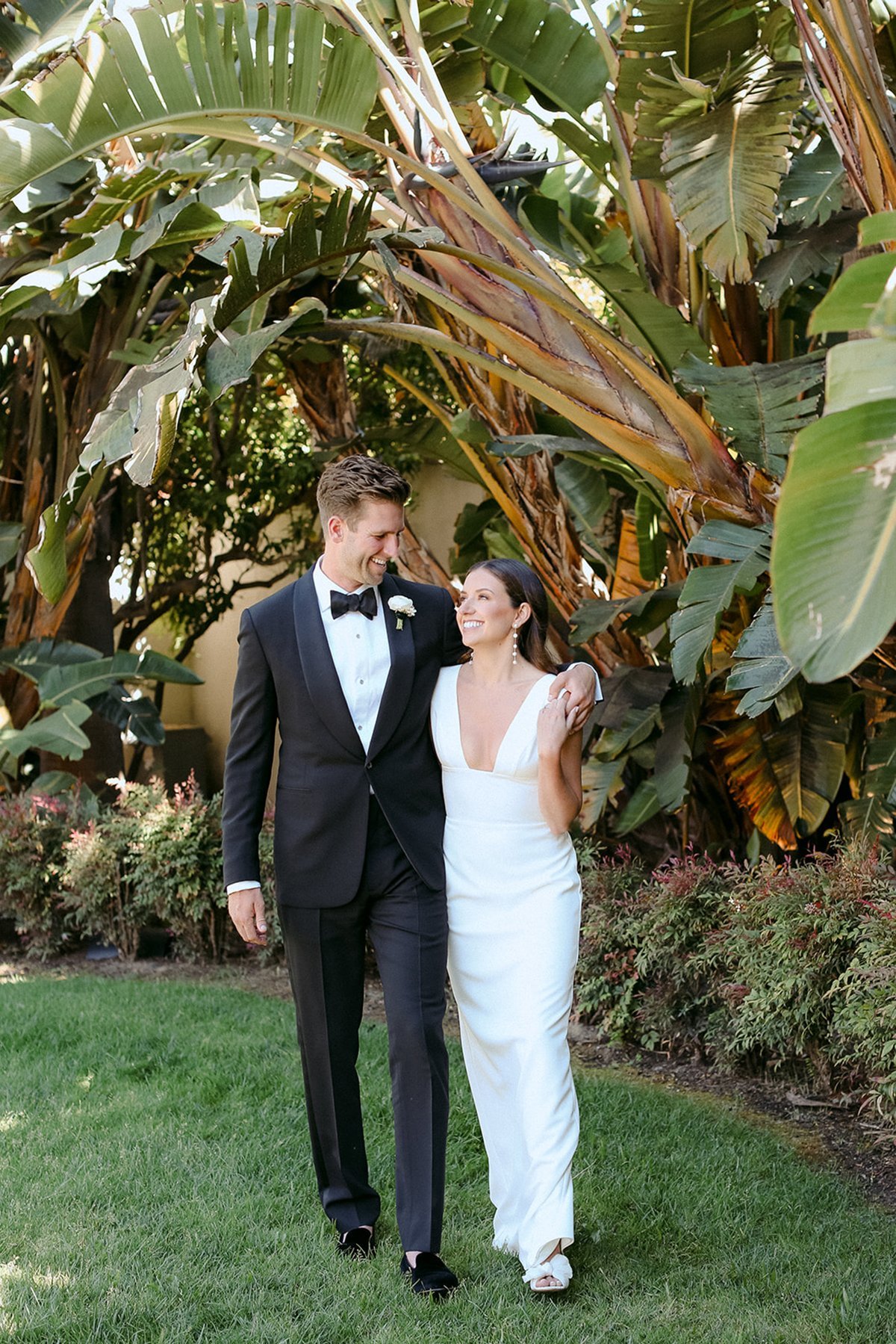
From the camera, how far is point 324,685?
357cm

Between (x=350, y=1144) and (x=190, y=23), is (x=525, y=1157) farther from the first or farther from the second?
(x=190, y=23)

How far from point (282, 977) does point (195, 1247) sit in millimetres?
3589

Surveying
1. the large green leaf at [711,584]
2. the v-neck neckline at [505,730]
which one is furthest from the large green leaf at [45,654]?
the v-neck neckline at [505,730]

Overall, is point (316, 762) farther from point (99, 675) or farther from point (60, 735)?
point (99, 675)

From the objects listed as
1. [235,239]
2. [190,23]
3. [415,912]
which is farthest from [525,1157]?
[190,23]

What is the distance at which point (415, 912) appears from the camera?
139 inches

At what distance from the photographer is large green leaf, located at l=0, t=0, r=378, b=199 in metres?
4.59

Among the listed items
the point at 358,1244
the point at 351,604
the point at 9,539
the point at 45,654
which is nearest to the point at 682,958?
the point at 358,1244

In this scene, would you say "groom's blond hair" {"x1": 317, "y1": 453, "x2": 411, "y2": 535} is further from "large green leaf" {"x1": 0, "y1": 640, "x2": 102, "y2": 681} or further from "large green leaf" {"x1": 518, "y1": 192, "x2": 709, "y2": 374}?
"large green leaf" {"x1": 0, "y1": 640, "x2": 102, "y2": 681}

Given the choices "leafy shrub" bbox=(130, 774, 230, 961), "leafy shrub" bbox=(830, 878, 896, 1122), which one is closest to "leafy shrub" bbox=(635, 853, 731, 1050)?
"leafy shrub" bbox=(830, 878, 896, 1122)

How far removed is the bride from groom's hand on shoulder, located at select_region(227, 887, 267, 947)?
1.76 ft

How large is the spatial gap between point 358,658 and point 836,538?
1979 millimetres

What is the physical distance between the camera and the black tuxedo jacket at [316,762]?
3.56 metres

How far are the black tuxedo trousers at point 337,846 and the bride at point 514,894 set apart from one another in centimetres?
10
